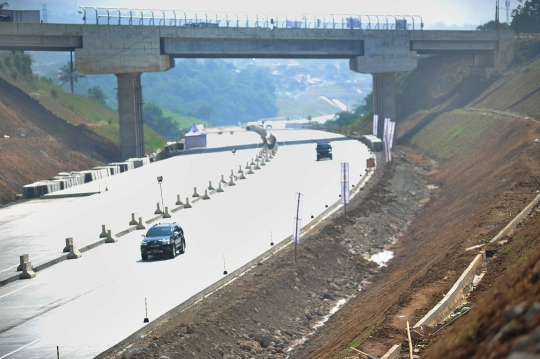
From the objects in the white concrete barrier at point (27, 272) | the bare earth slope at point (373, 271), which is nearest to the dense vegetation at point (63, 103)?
the bare earth slope at point (373, 271)

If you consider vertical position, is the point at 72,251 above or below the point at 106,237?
above

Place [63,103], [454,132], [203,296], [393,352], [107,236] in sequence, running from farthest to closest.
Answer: [63,103]
[454,132]
[107,236]
[203,296]
[393,352]

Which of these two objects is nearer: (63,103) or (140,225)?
(140,225)

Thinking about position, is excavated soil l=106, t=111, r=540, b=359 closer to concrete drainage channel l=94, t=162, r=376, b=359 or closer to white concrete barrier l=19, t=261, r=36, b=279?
concrete drainage channel l=94, t=162, r=376, b=359

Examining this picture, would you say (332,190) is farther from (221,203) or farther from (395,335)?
(395,335)

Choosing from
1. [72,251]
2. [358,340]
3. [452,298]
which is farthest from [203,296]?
[72,251]

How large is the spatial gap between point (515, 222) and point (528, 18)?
110994mm

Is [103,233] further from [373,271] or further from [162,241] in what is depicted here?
[373,271]

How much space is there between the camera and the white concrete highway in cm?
2902

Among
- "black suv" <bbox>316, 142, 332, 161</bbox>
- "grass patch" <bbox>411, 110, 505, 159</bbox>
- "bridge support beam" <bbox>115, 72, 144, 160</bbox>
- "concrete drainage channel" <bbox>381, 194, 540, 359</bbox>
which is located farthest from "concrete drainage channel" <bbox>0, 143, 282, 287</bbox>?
"grass patch" <bbox>411, 110, 505, 159</bbox>

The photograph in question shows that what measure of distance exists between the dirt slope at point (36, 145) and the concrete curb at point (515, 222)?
4136cm

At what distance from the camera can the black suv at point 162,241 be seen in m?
40.7

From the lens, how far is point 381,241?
168ft

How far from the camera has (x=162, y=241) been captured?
40594 mm
